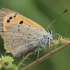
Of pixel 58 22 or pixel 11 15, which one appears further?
pixel 58 22

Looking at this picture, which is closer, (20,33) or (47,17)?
(20,33)

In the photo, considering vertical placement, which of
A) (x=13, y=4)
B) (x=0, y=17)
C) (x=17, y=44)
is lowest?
(x=17, y=44)

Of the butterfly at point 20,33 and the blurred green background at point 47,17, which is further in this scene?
the blurred green background at point 47,17

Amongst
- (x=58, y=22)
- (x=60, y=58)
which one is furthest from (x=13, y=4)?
(x=60, y=58)

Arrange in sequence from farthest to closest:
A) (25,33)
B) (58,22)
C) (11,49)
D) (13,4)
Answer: (58,22)
(13,4)
(25,33)
(11,49)

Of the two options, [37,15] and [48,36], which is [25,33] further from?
[37,15]
